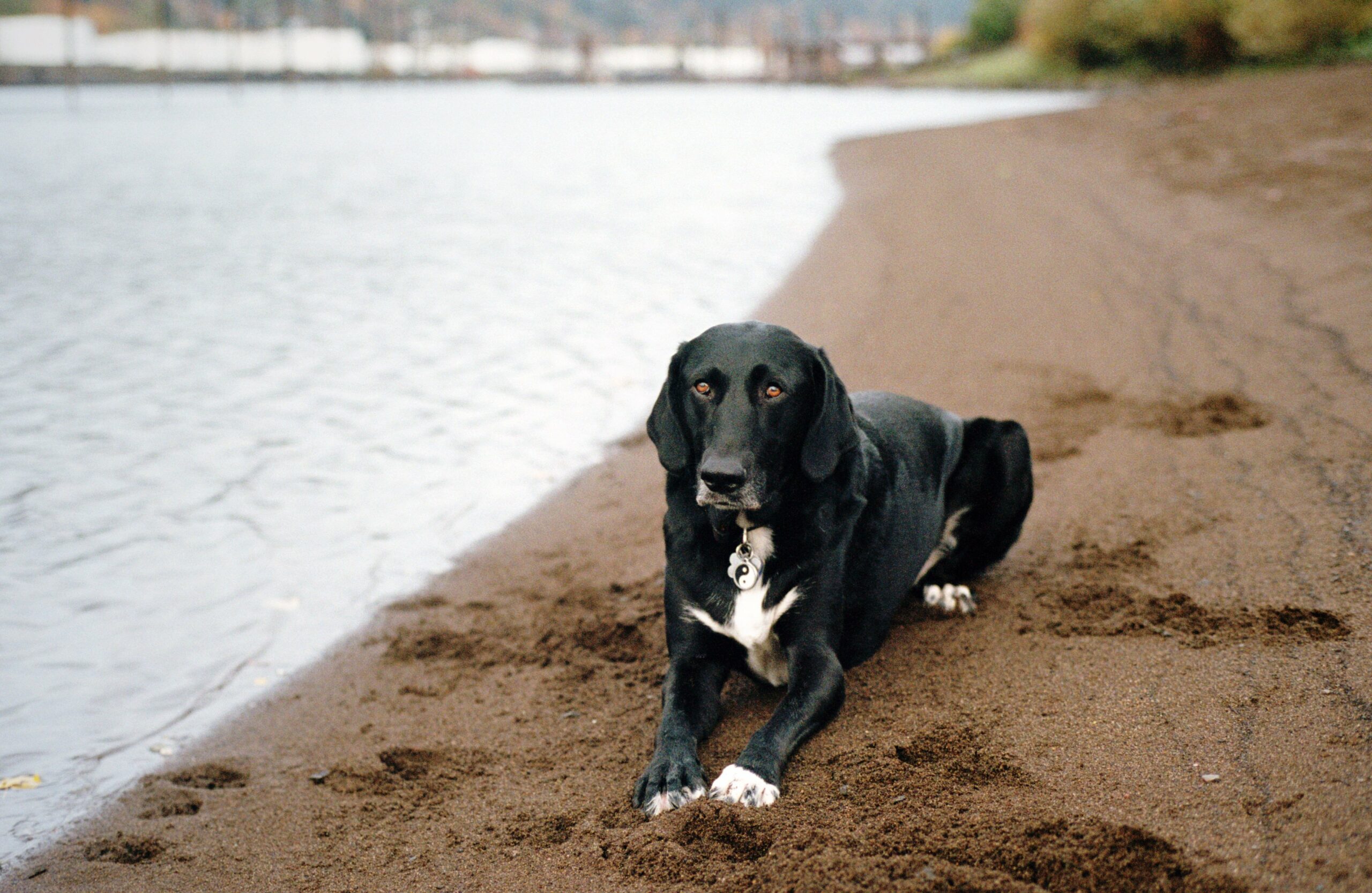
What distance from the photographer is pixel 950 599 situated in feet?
15.6

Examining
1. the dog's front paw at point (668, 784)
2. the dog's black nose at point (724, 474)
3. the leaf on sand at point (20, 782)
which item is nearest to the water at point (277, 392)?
the leaf on sand at point (20, 782)

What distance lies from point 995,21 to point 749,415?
87496 millimetres

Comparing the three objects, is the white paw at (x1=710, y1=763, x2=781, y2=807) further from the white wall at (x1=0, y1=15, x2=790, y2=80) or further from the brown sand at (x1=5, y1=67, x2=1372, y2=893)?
the white wall at (x1=0, y1=15, x2=790, y2=80)

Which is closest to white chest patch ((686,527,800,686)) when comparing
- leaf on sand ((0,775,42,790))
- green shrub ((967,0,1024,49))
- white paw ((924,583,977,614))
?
white paw ((924,583,977,614))

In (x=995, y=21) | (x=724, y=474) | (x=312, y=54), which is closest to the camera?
(x=724, y=474)

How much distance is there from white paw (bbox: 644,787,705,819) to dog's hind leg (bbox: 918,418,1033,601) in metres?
1.80

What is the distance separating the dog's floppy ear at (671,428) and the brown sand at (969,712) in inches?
36.9

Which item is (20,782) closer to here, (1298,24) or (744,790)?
(744,790)

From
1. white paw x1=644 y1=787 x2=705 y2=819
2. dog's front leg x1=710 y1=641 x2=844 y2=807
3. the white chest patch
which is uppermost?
the white chest patch

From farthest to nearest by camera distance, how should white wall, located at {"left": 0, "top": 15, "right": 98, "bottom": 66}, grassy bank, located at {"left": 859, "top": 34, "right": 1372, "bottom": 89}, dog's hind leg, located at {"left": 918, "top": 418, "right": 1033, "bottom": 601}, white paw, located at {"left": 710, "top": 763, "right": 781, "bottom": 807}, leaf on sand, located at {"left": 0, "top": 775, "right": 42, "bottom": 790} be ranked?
white wall, located at {"left": 0, "top": 15, "right": 98, "bottom": 66} < grassy bank, located at {"left": 859, "top": 34, "right": 1372, "bottom": 89} < dog's hind leg, located at {"left": 918, "top": 418, "right": 1033, "bottom": 601} < leaf on sand, located at {"left": 0, "top": 775, "right": 42, "bottom": 790} < white paw, located at {"left": 710, "top": 763, "right": 781, "bottom": 807}

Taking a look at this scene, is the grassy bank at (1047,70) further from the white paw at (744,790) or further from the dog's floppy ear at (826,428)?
the white paw at (744,790)

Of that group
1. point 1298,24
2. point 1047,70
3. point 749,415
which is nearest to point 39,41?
point 1047,70

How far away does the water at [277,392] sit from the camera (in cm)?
525

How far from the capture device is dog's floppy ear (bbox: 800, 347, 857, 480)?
3732 millimetres
